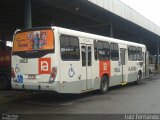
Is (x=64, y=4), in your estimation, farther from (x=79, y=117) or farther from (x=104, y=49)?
(x=79, y=117)

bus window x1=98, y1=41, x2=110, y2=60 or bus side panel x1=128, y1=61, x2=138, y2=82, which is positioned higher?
bus window x1=98, y1=41, x2=110, y2=60

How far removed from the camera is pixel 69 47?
13.4 meters

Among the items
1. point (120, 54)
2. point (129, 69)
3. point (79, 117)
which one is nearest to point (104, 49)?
point (120, 54)

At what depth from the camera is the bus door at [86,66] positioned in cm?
1448

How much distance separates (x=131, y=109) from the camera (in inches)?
456

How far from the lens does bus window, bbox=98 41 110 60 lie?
53.7ft

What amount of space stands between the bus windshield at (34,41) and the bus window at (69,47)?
0.51 meters

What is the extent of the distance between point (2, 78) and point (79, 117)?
9.56m

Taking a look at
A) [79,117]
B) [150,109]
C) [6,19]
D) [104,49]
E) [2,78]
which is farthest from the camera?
[6,19]

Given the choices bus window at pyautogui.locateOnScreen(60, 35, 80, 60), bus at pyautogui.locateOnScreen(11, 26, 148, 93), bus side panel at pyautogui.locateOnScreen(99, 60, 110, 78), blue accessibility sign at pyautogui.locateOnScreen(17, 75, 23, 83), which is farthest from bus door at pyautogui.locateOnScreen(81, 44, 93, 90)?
blue accessibility sign at pyautogui.locateOnScreen(17, 75, 23, 83)

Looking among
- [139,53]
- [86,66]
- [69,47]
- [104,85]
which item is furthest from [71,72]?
[139,53]

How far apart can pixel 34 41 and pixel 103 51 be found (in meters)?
4.73

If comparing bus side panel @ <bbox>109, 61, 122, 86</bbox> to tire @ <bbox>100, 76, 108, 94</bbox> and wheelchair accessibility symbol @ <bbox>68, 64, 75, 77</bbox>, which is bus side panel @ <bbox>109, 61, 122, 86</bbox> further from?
wheelchair accessibility symbol @ <bbox>68, 64, 75, 77</bbox>

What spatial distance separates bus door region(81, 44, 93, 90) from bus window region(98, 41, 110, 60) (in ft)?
3.60
